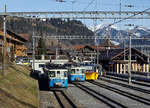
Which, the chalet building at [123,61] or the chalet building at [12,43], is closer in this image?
the chalet building at [12,43]

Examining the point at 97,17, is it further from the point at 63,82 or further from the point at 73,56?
the point at 73,56

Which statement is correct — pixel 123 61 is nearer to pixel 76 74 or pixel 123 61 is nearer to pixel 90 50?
pixel 76 74

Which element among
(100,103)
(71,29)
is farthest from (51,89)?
(71,29)

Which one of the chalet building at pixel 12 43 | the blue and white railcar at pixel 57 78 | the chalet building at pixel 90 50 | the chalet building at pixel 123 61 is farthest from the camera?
the chalet building at pixel 90 50

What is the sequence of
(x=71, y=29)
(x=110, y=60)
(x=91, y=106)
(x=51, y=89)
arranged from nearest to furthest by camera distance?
1. (x=91, y=106)
2. (x=51, y=89)
3. (x=110, y=60)
4. (x=71, y=29)

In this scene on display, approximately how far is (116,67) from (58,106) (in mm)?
40374

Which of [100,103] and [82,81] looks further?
→ [82,81]

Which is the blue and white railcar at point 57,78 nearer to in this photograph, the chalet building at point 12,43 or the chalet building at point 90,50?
the chalet building at point 12,43

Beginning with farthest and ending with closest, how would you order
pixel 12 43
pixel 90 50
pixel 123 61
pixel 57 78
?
pixel 90 50
pixel 12 43
pixel 123 61
pixel 57 78

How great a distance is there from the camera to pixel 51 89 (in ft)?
92.5

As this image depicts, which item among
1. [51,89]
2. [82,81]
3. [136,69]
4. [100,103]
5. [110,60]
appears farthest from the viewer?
[136,69]

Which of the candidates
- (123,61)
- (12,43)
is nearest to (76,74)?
(123,61)

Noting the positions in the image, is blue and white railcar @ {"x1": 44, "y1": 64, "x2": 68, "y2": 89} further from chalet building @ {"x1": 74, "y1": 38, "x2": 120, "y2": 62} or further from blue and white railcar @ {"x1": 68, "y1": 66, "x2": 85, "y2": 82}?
chalet building @ {"x1": 74, "y1": 38, "x2": 120, "y2": 62}

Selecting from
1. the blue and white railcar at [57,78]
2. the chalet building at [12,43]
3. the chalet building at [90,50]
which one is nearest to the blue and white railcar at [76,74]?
the blue and white railcar at [57,78]
